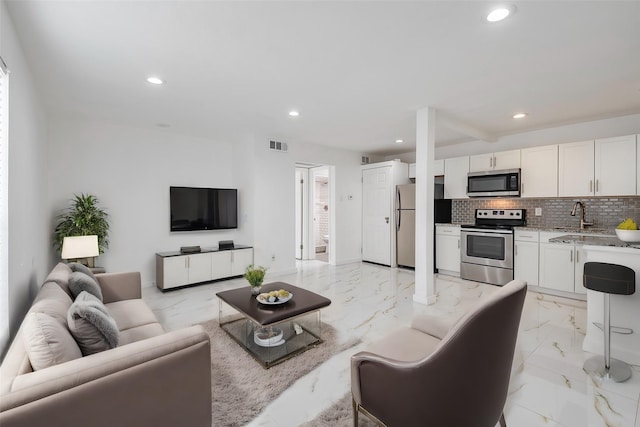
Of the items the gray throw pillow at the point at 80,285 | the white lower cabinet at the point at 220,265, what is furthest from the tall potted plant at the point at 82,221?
the gray throw pillow at the point at 80,285

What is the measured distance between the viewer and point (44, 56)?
2428mm

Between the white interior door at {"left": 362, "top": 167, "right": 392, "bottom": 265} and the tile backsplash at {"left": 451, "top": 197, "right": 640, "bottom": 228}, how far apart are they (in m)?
1.52

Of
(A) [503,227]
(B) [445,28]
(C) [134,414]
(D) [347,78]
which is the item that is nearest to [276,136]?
(D) [347,78]

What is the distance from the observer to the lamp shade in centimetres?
308

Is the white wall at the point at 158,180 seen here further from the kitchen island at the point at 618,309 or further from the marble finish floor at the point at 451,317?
the kitchen island at the point at 618,309

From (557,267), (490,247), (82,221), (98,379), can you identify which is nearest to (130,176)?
(82,221)

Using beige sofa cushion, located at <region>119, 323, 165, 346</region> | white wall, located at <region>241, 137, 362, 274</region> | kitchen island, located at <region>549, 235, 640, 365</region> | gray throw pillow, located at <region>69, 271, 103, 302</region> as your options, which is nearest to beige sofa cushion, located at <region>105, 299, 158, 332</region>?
beige sofa cushion, located at <region>119, 323, 165, 346</region>

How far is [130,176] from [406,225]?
4.95 m

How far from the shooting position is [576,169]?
4.18 metres

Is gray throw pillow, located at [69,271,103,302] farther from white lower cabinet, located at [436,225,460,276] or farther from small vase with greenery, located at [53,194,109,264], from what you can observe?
white lower cabinet, located at [436,225,460,276]

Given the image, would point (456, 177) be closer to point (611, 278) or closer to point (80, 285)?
point (611, 278)

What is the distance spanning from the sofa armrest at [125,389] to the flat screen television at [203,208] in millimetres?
3838

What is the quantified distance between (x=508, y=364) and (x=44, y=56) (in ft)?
12.9

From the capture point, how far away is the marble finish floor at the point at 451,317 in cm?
183
